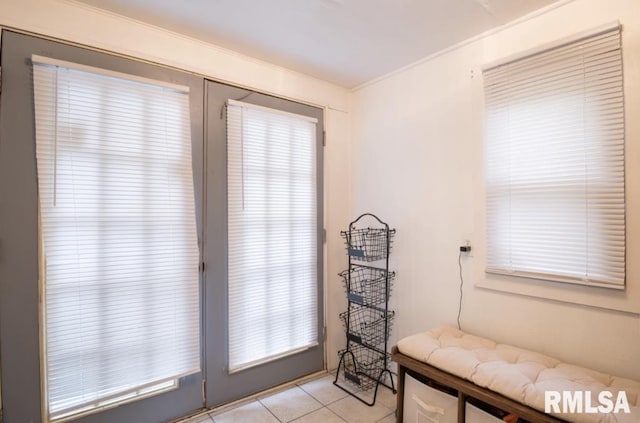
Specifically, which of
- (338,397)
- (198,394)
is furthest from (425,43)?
(198,394)

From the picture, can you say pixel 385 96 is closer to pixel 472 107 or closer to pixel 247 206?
pixel 472 107

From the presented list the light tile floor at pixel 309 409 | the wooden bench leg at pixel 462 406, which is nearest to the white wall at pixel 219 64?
the light tile floor at pixel 309 409

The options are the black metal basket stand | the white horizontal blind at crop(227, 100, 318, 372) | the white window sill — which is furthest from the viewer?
the black metal basket stand

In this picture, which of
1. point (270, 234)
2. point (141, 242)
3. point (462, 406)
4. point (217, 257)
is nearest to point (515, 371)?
point (462, 406)

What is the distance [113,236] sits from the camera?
6.16 feet

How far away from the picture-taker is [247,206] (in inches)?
94.6

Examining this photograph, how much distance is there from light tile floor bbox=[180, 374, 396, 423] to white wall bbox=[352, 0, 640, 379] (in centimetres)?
57

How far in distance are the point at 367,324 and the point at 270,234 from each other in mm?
1164

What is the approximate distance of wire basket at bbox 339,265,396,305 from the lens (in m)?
2.62

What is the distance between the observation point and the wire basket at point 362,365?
2.61m

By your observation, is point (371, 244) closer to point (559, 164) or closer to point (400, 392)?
point (400, 392)

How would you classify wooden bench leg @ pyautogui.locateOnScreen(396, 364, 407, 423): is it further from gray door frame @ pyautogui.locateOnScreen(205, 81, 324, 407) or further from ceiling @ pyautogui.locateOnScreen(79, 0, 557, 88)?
ceiling @ pyautogui.locateOnScreen(79, 0, 557, 88)

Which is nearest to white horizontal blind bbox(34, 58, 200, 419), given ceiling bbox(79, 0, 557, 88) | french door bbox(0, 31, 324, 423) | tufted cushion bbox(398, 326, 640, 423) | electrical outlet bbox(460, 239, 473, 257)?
french door bbox(0, 31, 324, 423)

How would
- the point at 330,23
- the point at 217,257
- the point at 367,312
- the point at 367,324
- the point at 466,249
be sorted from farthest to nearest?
the point at 367,312, the point at 367,324, the point at 217,257, the point at 466,249, the point at 330,23
